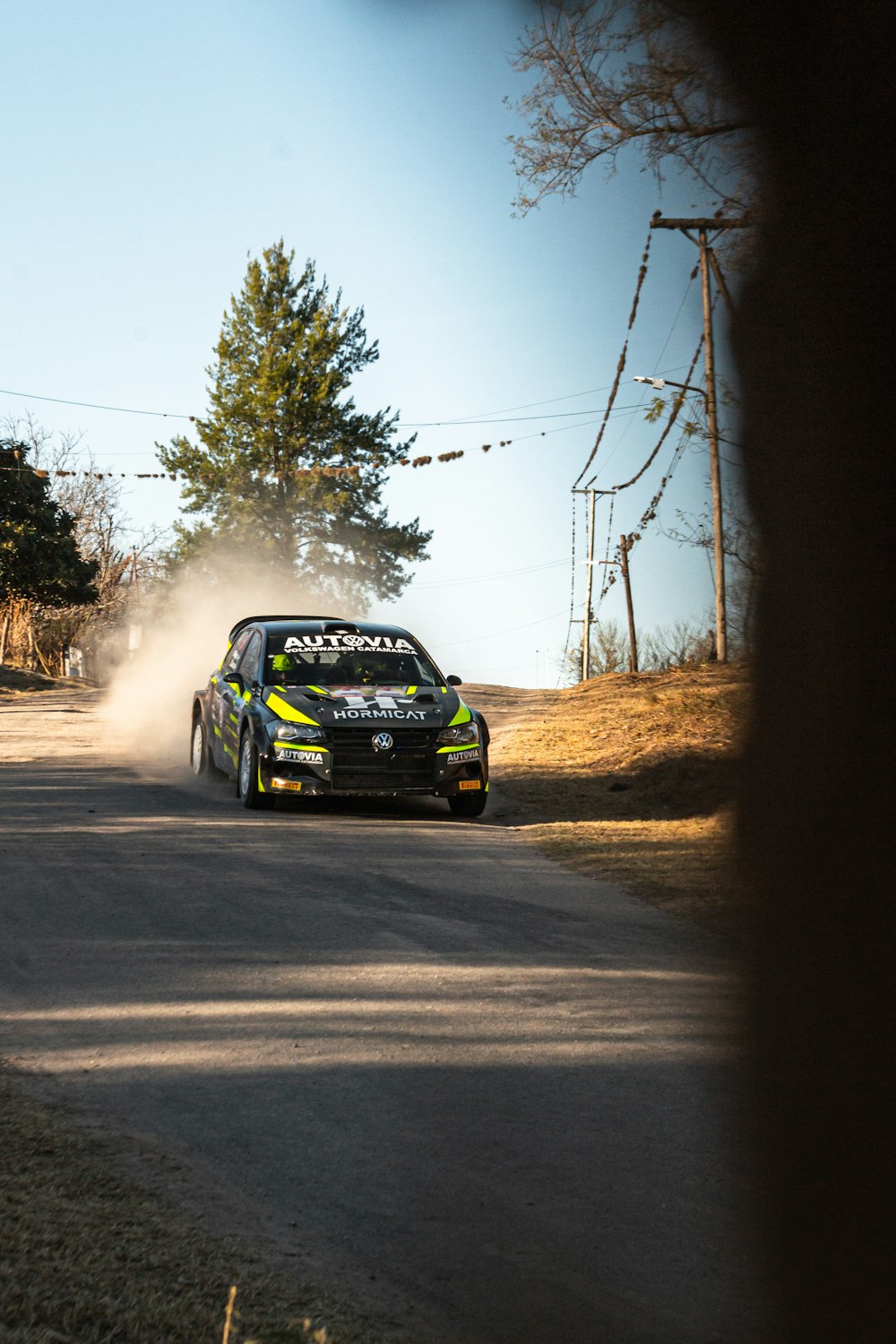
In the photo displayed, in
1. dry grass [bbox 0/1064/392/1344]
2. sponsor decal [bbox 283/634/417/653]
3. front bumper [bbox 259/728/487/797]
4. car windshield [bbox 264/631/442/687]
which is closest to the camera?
dry grass [bbox 0/1064/392/1344]

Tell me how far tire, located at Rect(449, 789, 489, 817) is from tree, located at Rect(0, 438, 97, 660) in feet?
78.9

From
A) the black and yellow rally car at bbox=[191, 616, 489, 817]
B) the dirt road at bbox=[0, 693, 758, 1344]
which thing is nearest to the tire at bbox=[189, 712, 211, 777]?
the black and yellow rally car at bbox=[191, 616, 489, 817]

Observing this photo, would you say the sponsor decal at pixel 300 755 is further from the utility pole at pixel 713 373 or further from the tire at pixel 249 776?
the utility pole at pixel 713 373

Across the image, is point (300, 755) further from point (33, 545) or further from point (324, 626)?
point (33, 545)

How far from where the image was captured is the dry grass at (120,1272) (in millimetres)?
2602

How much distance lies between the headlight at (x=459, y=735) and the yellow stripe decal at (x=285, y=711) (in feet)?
3.65

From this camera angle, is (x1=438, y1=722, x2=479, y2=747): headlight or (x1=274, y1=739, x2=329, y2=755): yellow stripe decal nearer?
(x1=274, y1=739, x2=329, y2=755): yellow stripe decal

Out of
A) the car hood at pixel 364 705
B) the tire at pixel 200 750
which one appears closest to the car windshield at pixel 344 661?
the car hood at pixel 364 705

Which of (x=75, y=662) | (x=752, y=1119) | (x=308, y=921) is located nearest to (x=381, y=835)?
(x=308, y=921)

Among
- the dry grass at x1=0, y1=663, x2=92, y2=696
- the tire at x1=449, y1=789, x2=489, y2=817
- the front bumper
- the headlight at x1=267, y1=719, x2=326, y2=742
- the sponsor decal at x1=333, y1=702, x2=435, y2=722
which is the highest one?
the dry grass at x1=0, y1=663, x2=92, y2=696

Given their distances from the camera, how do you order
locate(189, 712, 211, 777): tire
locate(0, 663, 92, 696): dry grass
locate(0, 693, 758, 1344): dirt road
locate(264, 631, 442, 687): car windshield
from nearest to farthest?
locate(0, 693, 758, 1344): dirt road → locate(264, 631, 442, 687): car windshield → locate(189, 712, 211, 777): tire → locate(0, 663, 92, 696): dry grass

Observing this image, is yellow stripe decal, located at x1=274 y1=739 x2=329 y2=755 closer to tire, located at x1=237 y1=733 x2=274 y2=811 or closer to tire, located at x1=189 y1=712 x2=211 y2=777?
tire, located at x1=237 y1=733 x2=274 y2=811

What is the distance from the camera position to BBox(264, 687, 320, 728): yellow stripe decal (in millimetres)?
12164

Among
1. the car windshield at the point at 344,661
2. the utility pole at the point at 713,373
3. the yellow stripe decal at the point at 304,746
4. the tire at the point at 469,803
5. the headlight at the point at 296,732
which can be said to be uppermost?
the car windshield at the point at 344,661
